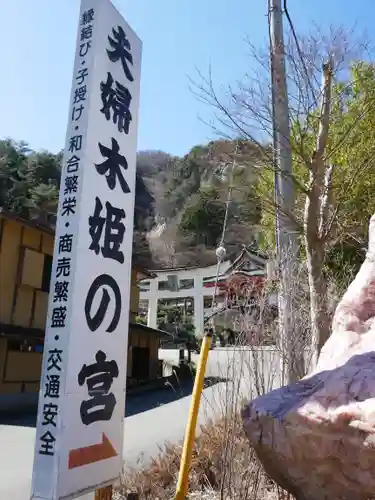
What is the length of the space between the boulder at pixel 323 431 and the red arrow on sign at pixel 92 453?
3.30ft

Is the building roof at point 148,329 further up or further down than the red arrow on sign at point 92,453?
further up

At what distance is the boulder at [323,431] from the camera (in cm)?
212

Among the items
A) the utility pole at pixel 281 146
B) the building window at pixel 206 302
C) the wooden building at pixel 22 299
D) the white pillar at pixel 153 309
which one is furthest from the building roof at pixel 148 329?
the building window at pixel 206 302

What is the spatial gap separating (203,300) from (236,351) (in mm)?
26349

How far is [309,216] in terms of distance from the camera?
5.12 metres

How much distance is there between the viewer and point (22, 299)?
11555 millimetres

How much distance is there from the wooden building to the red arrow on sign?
8.12 m

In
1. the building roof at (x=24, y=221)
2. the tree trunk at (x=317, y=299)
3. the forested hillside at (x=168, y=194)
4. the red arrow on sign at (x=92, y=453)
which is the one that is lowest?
the red arrow on sign at (x=92, y=453)

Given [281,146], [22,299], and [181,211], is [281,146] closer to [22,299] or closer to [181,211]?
[22,299]

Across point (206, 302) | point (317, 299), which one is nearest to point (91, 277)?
point (317, 299)

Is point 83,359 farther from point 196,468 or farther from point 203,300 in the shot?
point 203,300

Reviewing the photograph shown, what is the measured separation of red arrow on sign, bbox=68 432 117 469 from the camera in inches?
105

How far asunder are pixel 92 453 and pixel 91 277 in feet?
3.70

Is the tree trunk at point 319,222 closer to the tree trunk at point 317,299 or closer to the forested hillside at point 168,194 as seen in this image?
the tree trunk at point 317,299
